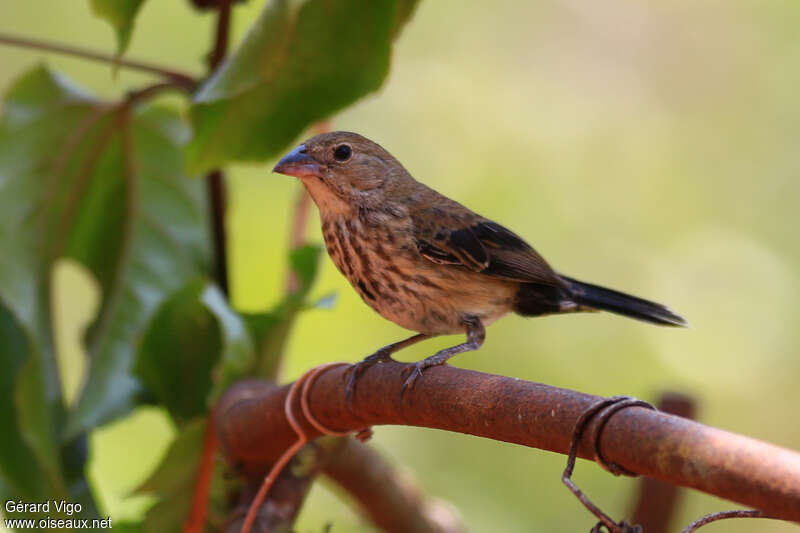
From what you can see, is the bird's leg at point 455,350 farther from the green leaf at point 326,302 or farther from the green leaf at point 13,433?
the green leaf at point 13,433

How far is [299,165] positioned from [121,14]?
2.29ft

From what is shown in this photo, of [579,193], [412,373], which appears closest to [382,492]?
[412,373]

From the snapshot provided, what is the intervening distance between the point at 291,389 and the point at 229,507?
2.77 feet

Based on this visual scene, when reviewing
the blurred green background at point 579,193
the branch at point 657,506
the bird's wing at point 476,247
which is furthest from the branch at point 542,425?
the blurred green background at point 579,193

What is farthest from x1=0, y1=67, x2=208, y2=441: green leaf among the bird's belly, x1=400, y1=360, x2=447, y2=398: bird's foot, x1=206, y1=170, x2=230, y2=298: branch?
x1=400, y1=360, x2=447, y2=398: bird's foot

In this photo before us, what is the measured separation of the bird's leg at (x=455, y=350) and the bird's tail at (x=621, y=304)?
375 mm

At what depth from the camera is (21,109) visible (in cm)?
317

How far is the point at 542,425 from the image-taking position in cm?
144

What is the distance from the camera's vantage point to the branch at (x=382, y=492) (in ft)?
9.50

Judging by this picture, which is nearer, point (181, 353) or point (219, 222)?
point (181, 353)

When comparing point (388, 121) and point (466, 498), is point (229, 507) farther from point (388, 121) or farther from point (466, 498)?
point (388, 121)

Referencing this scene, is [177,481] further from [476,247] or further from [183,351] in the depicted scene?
[476,247]

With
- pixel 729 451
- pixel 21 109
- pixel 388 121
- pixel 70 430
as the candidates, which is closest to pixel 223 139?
pixel 21 109

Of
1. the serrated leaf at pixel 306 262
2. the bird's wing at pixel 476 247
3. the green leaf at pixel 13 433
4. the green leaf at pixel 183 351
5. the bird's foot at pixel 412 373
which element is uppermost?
the bird's wing at pixel 476 247
